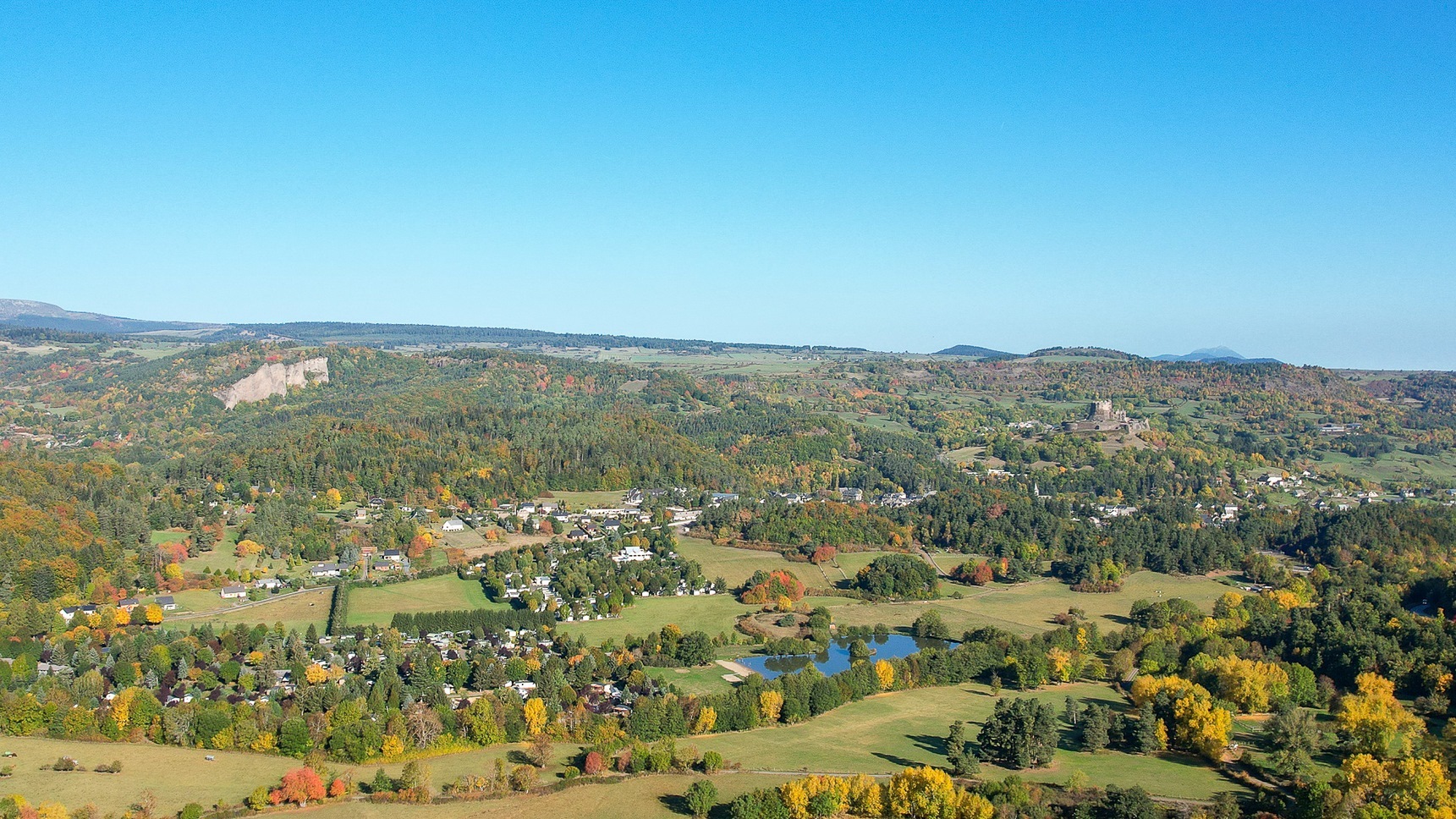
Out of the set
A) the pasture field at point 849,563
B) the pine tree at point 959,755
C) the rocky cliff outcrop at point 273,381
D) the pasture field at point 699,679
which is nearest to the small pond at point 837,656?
the pasture field at point 699,679

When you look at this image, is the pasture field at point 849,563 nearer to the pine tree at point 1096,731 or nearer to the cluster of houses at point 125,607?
the pine tree at point 1096,731

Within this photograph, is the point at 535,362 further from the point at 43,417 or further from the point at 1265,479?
the point at 1265,479

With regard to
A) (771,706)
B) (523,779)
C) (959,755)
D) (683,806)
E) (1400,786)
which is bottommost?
(683,806)

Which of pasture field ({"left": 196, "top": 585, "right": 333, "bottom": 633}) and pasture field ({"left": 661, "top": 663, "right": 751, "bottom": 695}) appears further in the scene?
pasture field ({"left": 196, "top": 585, "right": 333, "bottom": 633})

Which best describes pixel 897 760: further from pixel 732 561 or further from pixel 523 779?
pixel 732 561

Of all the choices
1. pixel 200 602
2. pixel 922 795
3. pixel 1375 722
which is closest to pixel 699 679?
pixel 922 795

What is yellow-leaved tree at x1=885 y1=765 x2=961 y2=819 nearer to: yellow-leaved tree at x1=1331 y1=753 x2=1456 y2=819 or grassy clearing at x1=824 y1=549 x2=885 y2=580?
yellow-leaved tree at x1=1331 y1=753 x2=1456 y2=819

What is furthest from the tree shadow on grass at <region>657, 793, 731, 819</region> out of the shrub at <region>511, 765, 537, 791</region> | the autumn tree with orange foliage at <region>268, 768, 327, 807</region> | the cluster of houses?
the cluster of houses
